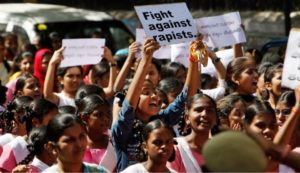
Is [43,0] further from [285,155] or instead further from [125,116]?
[285,155]

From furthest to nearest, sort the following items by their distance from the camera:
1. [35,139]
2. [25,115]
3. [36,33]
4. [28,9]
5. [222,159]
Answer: [28,9], [36,33], [25,115], [35,139], [222,159]

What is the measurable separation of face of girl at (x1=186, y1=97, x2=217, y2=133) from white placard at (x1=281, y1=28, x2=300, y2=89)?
75cm

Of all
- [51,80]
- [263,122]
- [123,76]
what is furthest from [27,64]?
[263,122]

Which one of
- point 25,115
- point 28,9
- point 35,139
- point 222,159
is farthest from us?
point 28,9

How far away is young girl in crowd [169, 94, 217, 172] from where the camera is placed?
6242 millimetres

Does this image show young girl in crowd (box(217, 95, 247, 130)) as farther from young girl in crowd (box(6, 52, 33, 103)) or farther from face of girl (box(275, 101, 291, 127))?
young girl in crowd (box(6, 52, 33, 103))

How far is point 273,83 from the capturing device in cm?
845

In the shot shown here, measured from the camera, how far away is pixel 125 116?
21.3ft

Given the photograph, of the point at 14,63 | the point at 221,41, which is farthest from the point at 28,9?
the point at 221,41

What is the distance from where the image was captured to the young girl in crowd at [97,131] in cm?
666

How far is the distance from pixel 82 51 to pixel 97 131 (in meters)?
3.34

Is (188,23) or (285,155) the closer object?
(285,155)

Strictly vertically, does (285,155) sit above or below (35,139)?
above

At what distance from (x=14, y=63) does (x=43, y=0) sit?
826cm
